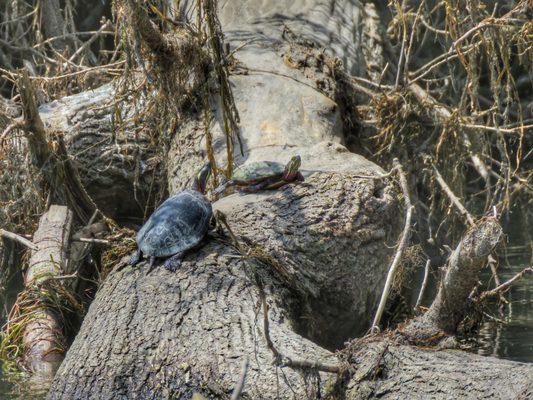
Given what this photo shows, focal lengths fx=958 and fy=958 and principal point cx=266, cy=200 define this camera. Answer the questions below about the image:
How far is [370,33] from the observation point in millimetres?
8211

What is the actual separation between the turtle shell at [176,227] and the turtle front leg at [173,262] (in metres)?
0.03

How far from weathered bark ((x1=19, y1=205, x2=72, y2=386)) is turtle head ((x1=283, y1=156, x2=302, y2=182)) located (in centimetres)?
168

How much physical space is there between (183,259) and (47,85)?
3.47m

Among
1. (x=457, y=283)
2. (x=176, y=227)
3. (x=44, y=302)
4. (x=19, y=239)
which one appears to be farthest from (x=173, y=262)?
(x=19, y=239)

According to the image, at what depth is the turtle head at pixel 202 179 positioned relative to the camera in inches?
223

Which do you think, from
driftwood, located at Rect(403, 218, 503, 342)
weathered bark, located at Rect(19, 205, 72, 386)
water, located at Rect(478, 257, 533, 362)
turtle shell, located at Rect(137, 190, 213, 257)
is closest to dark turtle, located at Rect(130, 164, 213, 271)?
turtle shell, located at Rect(137, 190, 213, 257)

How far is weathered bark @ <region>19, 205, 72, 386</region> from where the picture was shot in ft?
18.9

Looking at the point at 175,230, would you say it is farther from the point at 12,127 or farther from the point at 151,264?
the point at 12,127

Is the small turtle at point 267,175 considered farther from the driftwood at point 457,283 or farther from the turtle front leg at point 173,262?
the driftwood at point 457,283

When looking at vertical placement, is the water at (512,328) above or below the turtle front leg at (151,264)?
below

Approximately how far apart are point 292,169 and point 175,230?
91 cm

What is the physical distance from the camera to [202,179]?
5.70 metres

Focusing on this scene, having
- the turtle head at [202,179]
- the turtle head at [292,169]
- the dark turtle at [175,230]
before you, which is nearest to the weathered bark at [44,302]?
the turtle head at [202,179]

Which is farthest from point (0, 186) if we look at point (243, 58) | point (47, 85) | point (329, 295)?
point (329, 295)
